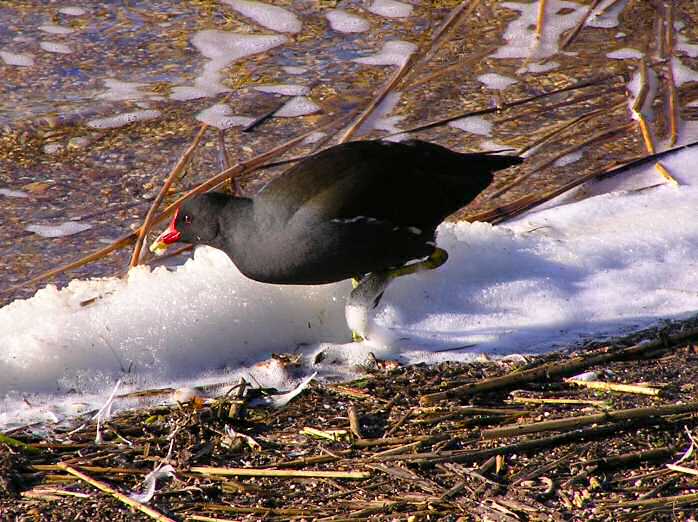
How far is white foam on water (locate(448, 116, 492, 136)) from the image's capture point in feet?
19.6

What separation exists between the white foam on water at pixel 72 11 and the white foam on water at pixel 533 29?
304cm

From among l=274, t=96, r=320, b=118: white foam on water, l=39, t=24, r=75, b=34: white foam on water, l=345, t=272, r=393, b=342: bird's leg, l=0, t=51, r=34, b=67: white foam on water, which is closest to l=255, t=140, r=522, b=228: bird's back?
l=345, t=272, r=393, b=342: bird's leg

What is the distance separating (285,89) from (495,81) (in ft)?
4.34

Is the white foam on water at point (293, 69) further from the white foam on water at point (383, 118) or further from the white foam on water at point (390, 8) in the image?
the white foam on water at point (390, 8)

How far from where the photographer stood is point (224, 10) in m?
7.72

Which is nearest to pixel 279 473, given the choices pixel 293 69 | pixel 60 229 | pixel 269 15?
pixel 60 229

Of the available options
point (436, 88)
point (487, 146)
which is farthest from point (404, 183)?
point (436, 88)

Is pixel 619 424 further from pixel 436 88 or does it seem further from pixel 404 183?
pixel 436 88

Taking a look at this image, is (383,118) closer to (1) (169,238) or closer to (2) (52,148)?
(2) (52,148)

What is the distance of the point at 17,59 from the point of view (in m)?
6.96

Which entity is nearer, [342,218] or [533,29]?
[342,218]

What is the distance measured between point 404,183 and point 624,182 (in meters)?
1.56

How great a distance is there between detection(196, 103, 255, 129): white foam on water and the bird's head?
6.79ft

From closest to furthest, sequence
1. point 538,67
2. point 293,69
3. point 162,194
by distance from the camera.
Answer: point 162,194
point 538,67
point 293,69
